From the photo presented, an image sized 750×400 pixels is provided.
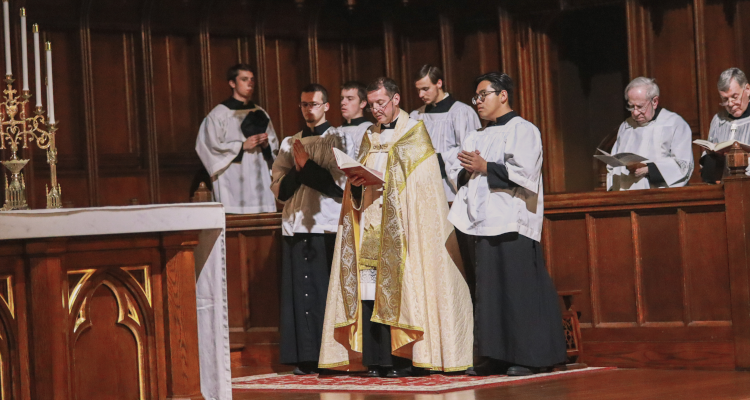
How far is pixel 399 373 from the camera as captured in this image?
6414mm

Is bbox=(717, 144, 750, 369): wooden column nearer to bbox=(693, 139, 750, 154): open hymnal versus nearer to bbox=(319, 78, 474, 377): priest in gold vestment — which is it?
bbox=(693, 139, 750, 154): open hymnal

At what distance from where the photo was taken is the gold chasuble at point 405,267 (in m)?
6.30

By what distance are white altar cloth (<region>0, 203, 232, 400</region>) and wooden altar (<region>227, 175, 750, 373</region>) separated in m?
2.93

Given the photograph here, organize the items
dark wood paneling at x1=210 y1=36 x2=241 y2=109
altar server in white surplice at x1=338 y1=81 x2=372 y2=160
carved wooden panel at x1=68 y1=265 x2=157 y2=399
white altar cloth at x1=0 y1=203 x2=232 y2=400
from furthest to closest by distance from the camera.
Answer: dark wood paneling at x1=210 y1=36 x2=241 y2=109, altar server in white surplice at x1=338 y1=81 x2=372 y2=160, carved wooden panel at x1=68 y1=265 x2=157 y2=399, white altar cloth at x1=0 y1=203 x2=232 y2=400

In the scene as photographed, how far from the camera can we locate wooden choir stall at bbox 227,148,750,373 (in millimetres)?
6215

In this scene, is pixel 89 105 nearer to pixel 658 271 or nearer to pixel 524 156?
pixel 524 156

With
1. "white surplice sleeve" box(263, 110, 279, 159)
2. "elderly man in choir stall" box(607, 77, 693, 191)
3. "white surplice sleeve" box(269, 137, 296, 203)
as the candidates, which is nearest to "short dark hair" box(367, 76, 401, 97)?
"white surplice sleeve" box(269, 137, 296, 203)

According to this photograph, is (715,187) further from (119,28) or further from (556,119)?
(119,28)

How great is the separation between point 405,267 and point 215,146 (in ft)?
9.87

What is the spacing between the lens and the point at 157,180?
30.5 feet

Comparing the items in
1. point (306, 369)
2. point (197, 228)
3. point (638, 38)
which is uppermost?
point (638, 38)

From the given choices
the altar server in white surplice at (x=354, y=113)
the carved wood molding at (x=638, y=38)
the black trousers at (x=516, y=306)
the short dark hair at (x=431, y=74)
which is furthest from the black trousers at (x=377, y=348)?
the carved wood molding at (x=638, y=38)

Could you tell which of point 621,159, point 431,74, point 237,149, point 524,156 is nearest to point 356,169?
point 524,156

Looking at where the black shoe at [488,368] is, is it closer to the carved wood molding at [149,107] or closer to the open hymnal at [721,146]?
the open hymnal at [721,146]
